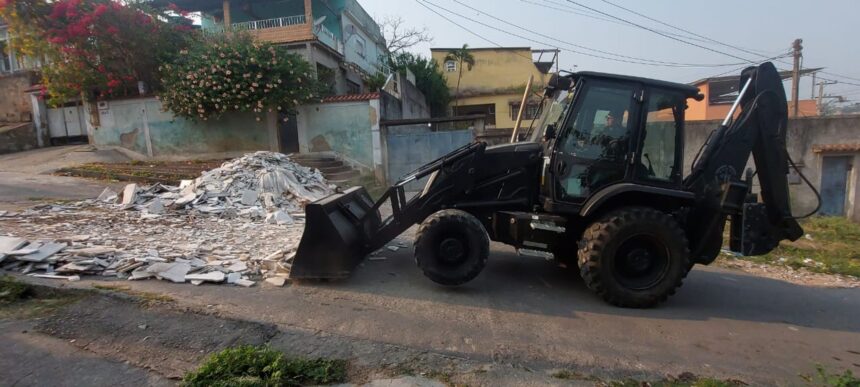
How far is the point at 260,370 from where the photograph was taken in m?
2.85

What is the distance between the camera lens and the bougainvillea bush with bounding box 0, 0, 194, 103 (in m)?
13.2

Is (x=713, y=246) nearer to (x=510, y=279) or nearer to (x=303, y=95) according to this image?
(x=510, y=279)

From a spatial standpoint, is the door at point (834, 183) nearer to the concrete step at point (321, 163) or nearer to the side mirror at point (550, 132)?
the side mirror at point (550, 132)

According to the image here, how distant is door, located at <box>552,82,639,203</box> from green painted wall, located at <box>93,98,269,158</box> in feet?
40.2

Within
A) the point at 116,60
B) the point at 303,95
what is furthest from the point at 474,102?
the point at 116,60

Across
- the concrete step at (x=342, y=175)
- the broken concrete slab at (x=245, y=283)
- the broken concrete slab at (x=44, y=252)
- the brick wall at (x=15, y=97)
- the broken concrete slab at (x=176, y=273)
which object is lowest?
the broken concrete slab at (x=245, y=283)

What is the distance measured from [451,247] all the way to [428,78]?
83.2ft

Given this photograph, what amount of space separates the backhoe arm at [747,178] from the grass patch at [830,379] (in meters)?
1.55

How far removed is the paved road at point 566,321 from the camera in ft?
11.4

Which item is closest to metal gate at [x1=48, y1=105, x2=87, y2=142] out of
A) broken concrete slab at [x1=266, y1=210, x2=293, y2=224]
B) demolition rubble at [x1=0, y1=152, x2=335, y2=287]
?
demolition rubble at [x1=0, y1=152, x2=335, y2=287]

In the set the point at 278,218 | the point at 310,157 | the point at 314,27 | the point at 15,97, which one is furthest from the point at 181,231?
the point at 15,97

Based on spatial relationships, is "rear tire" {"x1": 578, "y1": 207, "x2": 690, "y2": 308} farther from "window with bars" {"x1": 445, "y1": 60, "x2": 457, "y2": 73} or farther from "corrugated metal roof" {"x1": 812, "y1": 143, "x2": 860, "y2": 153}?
"window with bars" {"x1": 445, "y1": 60, "x2": 457, "y2": 73}

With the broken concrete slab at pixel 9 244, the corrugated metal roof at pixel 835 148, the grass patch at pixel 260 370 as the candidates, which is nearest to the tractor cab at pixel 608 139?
the grass patch at pixel 260 370

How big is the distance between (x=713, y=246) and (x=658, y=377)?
218cm
